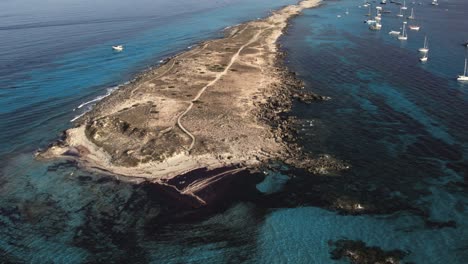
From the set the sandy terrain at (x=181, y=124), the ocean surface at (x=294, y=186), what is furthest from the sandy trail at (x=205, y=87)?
the ocean surface at (x=294, y=186)

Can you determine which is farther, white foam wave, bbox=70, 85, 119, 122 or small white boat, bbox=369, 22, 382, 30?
small white boat, bbox=369, 22, 382, 30

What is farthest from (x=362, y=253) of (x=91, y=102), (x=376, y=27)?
(x=376, y=27)

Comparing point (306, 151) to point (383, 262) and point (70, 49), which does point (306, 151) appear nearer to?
point (383, 262)

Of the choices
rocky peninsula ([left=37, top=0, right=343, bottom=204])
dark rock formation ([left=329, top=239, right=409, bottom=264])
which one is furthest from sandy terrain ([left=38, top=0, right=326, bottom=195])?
dark rock formation ([left=329, top=239, right=409, bottom=264])

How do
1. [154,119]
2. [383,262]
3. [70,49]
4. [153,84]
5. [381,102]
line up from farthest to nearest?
[70,49]
[153,84]
[381,102]
[154,119]
[383,262]

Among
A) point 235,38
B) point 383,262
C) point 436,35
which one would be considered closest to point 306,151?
point 383,262

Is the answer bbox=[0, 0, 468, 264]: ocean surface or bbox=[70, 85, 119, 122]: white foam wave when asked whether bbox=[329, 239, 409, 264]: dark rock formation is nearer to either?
bbox=[0, 0, 468, 264]: ocean surface

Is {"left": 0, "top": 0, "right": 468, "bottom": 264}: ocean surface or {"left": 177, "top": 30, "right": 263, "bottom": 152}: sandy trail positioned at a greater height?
{"left": 177, "top": 30, "right": 263, "bottom": 152}: sandy trail
